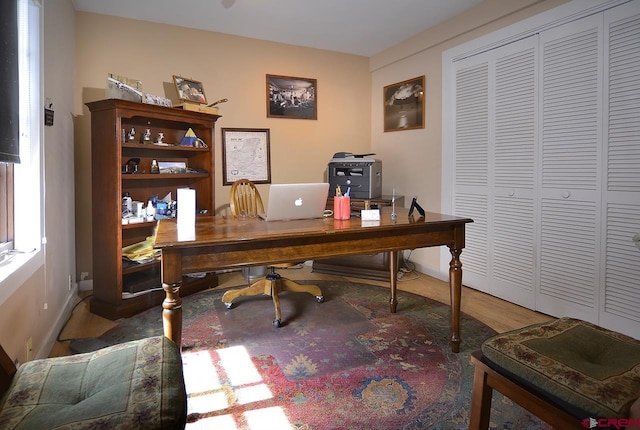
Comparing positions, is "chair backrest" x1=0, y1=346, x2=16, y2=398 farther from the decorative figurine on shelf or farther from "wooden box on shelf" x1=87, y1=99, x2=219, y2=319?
the decorative figurine on shelf

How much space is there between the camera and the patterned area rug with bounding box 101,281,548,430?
165cm

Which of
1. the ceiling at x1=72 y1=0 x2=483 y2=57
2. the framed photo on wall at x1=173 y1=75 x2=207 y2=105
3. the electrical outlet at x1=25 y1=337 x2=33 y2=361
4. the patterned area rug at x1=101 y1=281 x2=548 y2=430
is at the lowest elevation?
the patterned area rug at x1=101 y1=281 x2=548 y2=430

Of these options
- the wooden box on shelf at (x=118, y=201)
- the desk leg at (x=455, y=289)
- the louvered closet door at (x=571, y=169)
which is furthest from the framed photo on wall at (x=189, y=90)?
the louvered closet door at (x=571, y=169)

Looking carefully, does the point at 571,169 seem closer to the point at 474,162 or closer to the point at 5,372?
the point at 474,162

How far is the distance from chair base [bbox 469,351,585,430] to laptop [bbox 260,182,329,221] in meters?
1.21

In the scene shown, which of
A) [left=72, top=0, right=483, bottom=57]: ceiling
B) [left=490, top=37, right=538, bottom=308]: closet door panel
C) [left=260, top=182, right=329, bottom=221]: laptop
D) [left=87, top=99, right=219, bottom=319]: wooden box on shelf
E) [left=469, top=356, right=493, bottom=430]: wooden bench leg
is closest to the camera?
[left=469, top=356, right=493, bottom=430]: wooden bench leg

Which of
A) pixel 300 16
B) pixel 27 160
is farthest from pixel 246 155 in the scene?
pixel 27 160

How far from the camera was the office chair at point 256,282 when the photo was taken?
8.92 feet

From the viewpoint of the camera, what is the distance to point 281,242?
5.78 ft

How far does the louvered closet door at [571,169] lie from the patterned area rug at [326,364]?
739 mm

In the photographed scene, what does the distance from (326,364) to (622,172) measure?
7.33 ft

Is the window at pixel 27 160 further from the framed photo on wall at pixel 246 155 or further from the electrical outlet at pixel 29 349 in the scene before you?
the framed photo on wall at pixel 246 155

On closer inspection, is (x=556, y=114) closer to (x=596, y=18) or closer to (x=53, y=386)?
(x=596, y=18)

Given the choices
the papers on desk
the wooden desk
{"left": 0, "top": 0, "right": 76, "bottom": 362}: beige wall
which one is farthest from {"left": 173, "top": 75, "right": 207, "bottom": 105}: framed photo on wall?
the wooden desk
